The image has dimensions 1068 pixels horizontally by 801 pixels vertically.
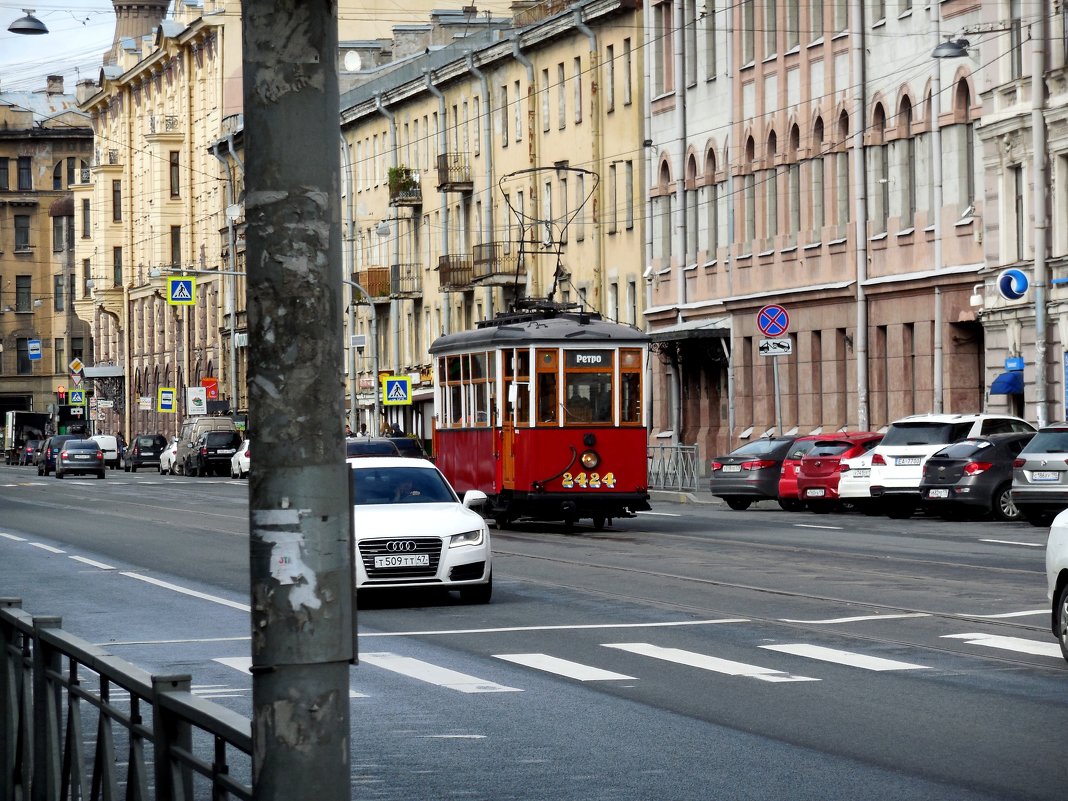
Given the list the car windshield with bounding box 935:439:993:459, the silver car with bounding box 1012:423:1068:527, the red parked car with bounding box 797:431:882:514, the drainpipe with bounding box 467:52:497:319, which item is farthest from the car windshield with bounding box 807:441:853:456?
the drainpipe with bounding box 467:52:497:319

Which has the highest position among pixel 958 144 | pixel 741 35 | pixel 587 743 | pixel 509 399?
pixel 741 35

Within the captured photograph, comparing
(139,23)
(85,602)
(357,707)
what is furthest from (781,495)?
(139,23)

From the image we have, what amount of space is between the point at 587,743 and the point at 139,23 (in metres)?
131

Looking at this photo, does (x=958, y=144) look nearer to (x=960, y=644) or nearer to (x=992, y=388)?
(x=992, y=388)

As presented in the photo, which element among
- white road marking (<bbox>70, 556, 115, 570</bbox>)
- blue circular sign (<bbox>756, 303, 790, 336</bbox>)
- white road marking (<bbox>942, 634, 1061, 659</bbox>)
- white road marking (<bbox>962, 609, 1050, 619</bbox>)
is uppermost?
blue circular sign (<bbox>756, 303, 790, 336</bbox>)

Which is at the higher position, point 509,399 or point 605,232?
point 605,232

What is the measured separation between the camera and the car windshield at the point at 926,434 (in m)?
38.6

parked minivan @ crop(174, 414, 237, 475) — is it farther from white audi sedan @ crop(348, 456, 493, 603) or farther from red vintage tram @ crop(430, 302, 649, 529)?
white audi sedan @ crop(348, 456, 493, 603)

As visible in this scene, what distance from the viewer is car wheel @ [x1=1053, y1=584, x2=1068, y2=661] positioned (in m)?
14.7

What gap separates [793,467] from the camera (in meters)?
42.2

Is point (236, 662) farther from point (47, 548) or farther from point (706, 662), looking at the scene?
point (47, 548)

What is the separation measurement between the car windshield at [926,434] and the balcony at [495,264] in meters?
31.7

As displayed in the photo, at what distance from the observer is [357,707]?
43.4ft

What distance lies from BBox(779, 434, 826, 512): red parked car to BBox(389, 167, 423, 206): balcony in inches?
1571
